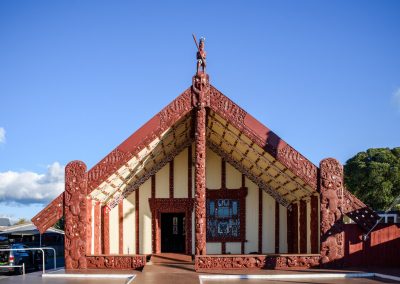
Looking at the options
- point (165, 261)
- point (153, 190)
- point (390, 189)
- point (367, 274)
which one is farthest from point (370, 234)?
point (390, 189)

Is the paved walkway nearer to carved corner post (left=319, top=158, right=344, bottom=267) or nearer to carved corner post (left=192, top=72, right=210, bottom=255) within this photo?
carved corner post (left=319, top=158, right=344, bottom=267)

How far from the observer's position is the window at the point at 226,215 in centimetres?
1655

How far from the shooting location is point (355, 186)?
34.3m

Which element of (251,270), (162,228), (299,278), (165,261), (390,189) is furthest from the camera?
(390,189)

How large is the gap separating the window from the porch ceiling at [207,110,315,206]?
87 centimetres

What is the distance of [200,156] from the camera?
12.9 meters

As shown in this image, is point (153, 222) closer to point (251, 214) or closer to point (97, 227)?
point (97, 227)

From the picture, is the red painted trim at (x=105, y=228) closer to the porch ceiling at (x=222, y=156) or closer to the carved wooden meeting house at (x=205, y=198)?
the carved wooden meeting house at (x=205, y=198)

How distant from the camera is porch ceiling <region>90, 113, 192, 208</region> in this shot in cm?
1384

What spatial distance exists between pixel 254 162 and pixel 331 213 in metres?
3.22

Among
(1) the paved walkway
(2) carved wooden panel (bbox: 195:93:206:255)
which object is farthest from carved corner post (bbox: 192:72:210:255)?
(1) the paved walkway

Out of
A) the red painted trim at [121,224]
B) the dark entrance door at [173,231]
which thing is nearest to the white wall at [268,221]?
the dark entrance door at [173,231]

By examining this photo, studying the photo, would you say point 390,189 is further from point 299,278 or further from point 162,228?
point 299,278

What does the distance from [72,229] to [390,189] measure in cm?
2527
